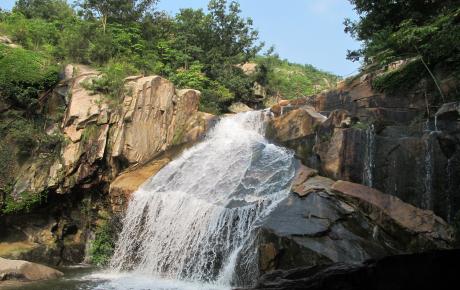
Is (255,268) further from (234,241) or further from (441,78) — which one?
(441,78)

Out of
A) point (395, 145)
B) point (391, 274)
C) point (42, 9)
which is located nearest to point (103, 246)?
point (395, 145)

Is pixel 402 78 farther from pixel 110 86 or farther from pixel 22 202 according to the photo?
pixel 22 202

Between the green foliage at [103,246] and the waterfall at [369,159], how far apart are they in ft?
31.6

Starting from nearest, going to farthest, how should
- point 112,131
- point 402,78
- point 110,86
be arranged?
point 402,78 → point 112,131 → point 110,86

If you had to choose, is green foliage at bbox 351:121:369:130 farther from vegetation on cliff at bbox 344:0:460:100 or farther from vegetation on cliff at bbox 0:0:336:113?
vegetation on cliff at bbox 0:0:336:113

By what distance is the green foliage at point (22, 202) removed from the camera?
17.4 meters

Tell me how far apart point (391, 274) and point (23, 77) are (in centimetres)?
2016

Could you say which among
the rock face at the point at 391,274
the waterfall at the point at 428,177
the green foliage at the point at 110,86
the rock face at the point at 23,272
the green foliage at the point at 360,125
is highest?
the green foliage at the point at 110,86

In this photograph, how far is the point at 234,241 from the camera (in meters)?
13.0

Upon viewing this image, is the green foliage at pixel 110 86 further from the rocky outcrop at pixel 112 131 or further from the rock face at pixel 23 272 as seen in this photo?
the rock face at pixel 23 272

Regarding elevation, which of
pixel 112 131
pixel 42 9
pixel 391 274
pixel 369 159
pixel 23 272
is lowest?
pixel 23 272

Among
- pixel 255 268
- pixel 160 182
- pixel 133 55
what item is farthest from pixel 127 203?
pixel 133 55

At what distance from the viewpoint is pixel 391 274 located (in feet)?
10.3

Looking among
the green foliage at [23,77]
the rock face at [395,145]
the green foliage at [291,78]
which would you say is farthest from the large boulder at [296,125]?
the green foliage at [291,78]
